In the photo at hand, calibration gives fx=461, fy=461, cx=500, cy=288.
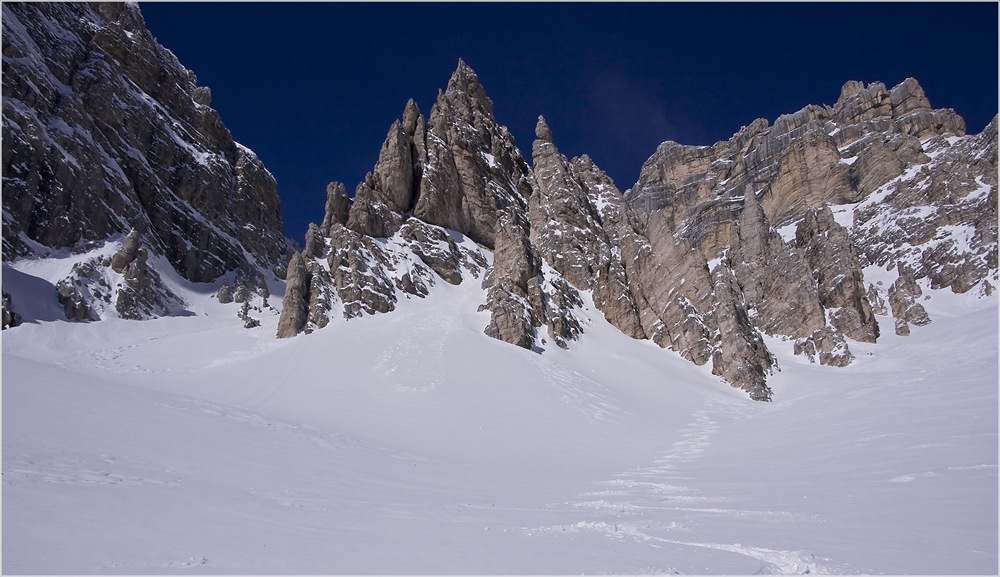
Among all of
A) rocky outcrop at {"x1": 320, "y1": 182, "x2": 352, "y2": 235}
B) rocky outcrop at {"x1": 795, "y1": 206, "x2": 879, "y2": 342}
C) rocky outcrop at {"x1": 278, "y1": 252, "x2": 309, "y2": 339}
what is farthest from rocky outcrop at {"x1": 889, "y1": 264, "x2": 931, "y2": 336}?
rocky outcrop at {"x1": 320, "y1": 182, "x2": 352, "y2": 235}

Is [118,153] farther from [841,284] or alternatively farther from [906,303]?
[906,303]

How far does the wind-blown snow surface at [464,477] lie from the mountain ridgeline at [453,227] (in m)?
14.4

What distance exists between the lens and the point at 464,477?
1029 cm

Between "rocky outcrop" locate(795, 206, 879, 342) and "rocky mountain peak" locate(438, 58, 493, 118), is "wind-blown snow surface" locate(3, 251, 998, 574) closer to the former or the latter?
"rocky outcrop" locate(795, 206, 879, 342)

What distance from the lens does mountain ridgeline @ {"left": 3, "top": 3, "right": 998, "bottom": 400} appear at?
38.8m

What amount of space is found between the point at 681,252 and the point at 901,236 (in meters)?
42.8

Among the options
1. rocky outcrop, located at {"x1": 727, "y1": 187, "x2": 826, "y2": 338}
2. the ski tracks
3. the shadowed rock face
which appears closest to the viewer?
the ski tracks

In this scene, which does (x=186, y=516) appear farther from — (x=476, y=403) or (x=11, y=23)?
(x=11, y=23)

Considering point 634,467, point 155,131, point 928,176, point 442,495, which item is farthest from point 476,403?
point 928,176

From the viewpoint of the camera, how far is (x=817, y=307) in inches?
1646

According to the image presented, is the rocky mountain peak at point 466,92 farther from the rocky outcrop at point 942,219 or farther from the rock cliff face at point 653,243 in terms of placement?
the rocky outcrop at point 942,219

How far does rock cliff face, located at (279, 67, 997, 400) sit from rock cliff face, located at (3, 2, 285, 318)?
2016 cm

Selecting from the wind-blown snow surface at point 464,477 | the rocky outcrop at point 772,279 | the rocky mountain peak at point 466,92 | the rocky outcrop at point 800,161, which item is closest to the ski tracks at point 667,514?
the wind-blown snow surface at point 464,477

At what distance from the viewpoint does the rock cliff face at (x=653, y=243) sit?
37.6 metres
